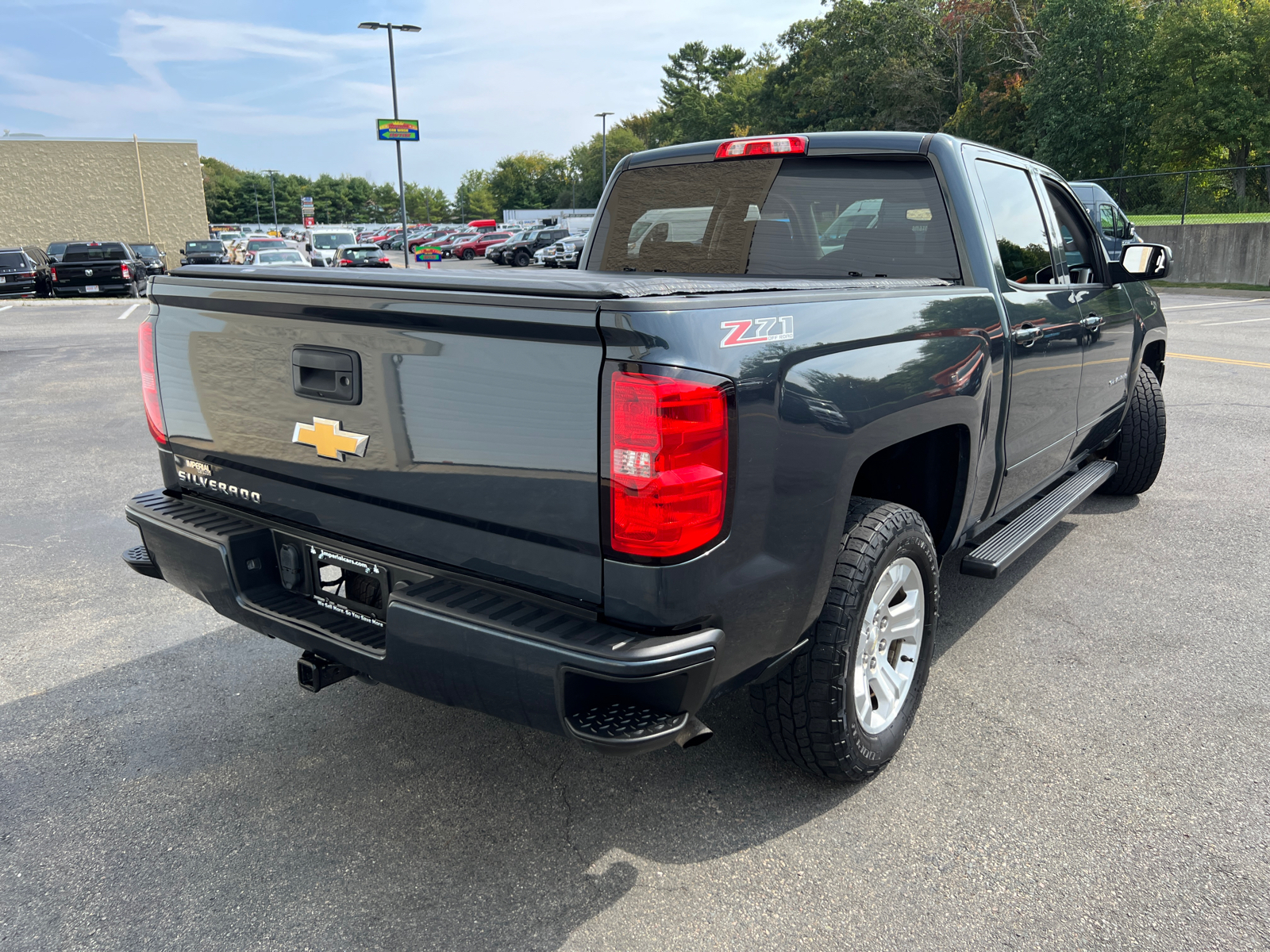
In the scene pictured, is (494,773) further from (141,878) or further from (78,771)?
(78,771)

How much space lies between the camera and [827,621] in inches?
99.5

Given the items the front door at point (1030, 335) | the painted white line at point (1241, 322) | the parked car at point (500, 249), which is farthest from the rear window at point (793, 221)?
the parked car at point (500, 249)

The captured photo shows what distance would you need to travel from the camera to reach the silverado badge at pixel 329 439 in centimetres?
240

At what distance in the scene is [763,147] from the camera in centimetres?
384

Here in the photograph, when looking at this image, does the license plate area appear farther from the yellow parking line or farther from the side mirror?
the yellow parking line

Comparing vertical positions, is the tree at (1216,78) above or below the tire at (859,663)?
above

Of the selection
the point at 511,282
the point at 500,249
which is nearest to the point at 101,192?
the point at 500,249

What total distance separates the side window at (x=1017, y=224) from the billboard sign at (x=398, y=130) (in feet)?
93.5

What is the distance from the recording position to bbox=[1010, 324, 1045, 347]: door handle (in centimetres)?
342

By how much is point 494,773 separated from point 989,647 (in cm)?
214

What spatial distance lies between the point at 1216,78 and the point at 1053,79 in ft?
24.2

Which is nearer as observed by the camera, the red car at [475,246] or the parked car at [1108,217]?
the parked car at [1108,217]

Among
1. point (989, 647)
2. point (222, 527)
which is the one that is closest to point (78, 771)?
point (222, 527)

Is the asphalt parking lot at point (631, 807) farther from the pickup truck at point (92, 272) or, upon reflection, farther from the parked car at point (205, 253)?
the parked car at point (205, 253)
